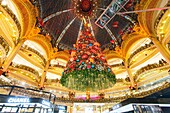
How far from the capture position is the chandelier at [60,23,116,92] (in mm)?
5740

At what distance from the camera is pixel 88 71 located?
18.6 feet

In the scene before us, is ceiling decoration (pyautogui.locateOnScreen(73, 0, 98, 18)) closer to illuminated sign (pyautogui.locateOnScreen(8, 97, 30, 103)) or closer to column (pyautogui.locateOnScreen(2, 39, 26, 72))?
column (pyautogui.locateOnScreen(2, 39, 26, 72))

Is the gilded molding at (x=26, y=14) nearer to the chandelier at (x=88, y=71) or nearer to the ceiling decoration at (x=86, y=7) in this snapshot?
the ceiling decoration at (x=86, y=7)

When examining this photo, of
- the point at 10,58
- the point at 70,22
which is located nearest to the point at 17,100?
the point at 10,58

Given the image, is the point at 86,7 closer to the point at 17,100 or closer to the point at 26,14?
the point at 26,14

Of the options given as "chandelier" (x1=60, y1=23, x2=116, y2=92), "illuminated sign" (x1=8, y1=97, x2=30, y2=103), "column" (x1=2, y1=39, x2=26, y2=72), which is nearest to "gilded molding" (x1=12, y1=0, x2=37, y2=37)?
"column" (x1=2, y1=39, x2=26, y2=72)

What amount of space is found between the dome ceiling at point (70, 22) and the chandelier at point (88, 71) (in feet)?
19.9

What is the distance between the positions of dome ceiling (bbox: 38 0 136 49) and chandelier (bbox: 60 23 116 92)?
6.06m

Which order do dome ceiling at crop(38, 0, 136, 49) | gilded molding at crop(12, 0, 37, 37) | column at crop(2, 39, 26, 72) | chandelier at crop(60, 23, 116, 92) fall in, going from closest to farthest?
chandelier at crop(60, 23, 116, 92)
column at crop(2, 39, 26, 72)
gilded molding at crop(12, 0, 37, 37)
dome ceiling at crop(38, 0, 136, 49)

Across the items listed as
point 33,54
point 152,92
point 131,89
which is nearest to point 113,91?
point 131,89

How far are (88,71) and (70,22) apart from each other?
364 inches

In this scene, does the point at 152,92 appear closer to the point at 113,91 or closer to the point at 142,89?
the point at 142,89

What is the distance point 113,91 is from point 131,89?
8.05 feet

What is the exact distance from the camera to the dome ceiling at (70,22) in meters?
12.2
